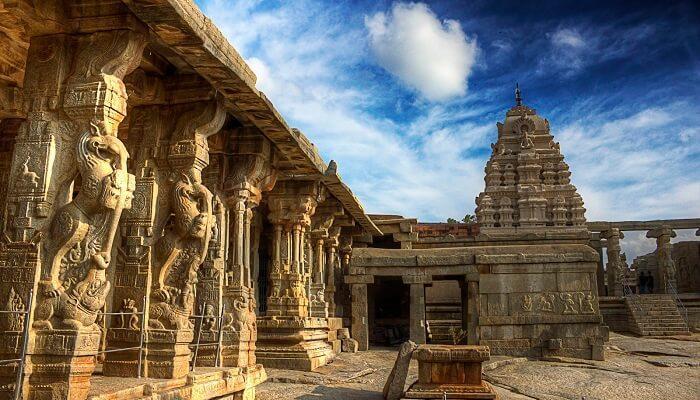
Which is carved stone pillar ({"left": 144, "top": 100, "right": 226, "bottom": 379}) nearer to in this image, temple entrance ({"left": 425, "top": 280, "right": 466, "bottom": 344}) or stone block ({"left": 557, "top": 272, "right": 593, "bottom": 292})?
stone block ({"left": 557, "top": 272, "right": 593, "bottom": 292})

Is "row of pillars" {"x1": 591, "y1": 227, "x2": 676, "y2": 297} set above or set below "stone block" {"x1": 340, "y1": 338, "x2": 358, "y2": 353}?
above

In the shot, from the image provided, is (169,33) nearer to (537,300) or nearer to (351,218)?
(351,218)

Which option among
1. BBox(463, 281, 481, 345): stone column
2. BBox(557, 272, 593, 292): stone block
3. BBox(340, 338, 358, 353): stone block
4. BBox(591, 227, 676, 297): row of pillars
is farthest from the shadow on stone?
BBox(591, 227, 676, 297): row of pillars

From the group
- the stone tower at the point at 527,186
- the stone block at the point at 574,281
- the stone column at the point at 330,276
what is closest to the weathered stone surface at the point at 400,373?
the stone block at the point at 574,281

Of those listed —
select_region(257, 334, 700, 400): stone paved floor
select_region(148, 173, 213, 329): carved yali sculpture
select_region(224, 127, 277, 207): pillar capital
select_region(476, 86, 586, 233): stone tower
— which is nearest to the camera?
select_region(148, 173, 213, 329): carved yali sculpture

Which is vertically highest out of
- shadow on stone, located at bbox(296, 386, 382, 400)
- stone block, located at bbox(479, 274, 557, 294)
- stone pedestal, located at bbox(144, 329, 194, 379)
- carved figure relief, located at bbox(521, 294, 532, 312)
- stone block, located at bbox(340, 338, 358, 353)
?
stone block, located at bbox(479, 274, 557, 294)

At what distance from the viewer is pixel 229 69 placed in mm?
5918

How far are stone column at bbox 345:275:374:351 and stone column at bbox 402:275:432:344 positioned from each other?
1.18 m

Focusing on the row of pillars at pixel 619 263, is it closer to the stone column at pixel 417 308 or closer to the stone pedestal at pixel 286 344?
the stone column at pixel 417 308

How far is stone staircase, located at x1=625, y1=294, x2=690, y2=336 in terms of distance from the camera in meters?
21.4

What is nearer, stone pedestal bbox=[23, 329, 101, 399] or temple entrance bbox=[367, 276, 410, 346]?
stone pedestal bbox=[23, 329, 101, 399]

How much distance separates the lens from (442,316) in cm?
2314

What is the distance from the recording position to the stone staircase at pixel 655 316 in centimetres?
2142

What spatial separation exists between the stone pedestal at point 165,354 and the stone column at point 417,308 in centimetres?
1055
